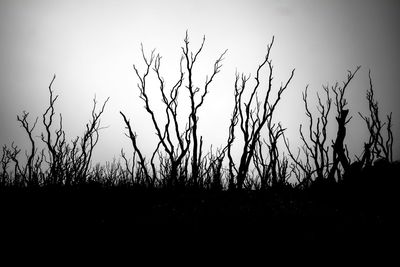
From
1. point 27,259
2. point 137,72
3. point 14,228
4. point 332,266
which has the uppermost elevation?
point 137,72

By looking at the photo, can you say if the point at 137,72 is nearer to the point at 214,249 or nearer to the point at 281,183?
the point at 281,183

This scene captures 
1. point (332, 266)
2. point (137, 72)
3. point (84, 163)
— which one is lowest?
point (332, 266)

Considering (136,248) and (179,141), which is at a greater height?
(179,141)

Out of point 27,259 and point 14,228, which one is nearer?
point 27,259

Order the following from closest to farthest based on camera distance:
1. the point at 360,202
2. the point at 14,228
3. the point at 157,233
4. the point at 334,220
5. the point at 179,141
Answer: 1. the point at 157,233
2. the point at 14,228
3. the point at 334,220
4. the point at 360,202
5. the point at 179,141

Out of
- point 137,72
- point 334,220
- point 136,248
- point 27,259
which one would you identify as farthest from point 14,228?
point 137,72

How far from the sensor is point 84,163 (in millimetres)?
13078

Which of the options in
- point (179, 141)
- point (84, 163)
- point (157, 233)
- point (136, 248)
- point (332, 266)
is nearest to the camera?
point (332, 266)

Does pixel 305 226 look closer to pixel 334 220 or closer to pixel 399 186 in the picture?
pixel 334 220

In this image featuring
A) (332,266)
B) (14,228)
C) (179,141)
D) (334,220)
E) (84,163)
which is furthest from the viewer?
(84,163)

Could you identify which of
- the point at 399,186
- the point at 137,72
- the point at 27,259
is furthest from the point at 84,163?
the point at 399,186

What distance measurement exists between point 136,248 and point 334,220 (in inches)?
145

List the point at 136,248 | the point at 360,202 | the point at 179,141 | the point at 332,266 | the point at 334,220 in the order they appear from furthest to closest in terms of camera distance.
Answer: the point at 179,141
the point at 360,202
the point at 334,220
the point at 136,248
the point at 332,266

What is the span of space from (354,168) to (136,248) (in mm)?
9082
